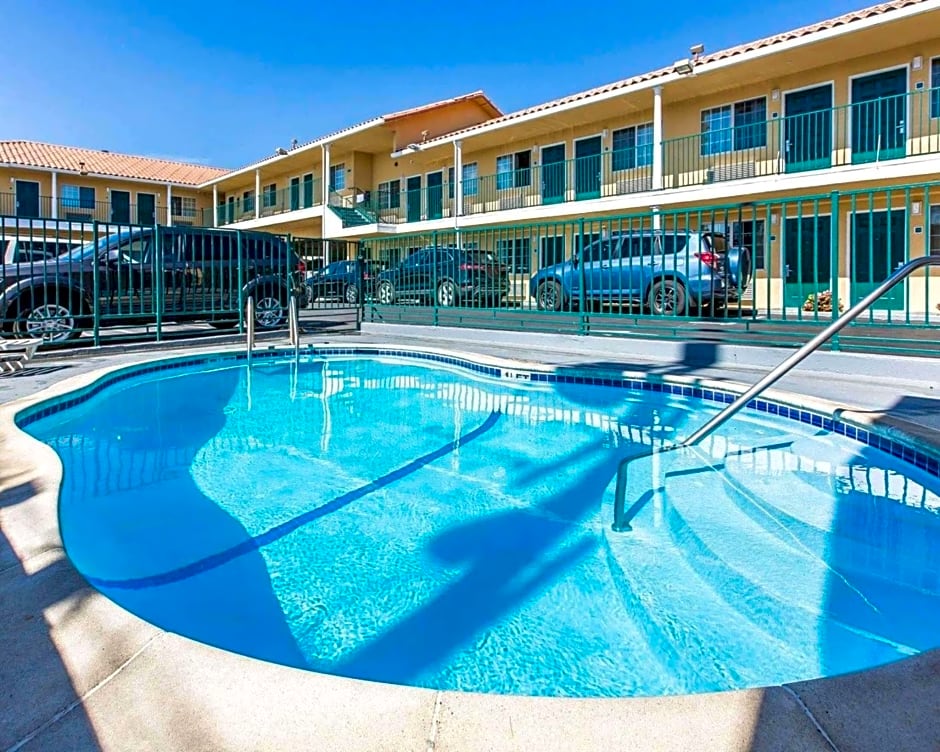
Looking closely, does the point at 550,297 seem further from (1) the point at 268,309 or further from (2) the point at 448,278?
(1) the point at 268,309

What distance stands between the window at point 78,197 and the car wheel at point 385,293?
80.0 feet

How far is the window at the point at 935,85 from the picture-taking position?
13.8 meters

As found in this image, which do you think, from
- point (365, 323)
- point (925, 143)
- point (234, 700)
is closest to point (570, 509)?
point (234, 700)

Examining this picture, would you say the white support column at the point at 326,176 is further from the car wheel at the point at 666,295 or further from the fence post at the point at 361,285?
the car wheel at the point at 666,295

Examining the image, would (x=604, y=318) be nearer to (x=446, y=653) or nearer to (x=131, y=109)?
(x=446, y=653)

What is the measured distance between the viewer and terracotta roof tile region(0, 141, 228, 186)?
30.3 metres

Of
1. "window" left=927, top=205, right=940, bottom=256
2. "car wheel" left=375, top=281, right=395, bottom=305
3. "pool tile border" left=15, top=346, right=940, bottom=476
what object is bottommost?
"pool tile border" left=15, top=346, right=940, bottom=476

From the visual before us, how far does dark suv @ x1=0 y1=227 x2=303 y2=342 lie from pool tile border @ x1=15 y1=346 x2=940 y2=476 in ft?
6.79

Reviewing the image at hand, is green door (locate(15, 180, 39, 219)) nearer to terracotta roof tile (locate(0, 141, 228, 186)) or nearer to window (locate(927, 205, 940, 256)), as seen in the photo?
terracotta roof tile (locate(0, 141, 228, 186))

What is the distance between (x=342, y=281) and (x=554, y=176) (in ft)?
30.8

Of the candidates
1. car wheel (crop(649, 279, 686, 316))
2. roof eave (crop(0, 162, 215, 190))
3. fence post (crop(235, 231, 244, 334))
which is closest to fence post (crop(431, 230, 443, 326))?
fence post (crop(235, 231, 244, 334))

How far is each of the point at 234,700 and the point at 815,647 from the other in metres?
2.03

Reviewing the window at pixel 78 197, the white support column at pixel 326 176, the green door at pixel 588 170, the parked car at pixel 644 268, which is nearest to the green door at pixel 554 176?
the green door at pixel 588 170

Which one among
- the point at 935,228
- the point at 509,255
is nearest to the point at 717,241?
the point at 509,255
